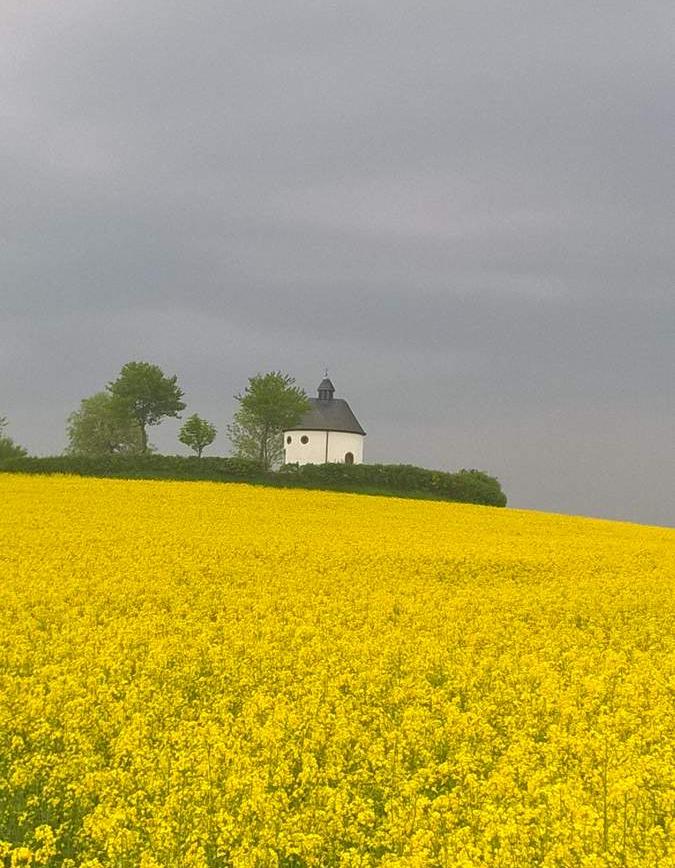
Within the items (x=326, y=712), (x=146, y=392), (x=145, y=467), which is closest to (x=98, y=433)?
(x=146, y=392)

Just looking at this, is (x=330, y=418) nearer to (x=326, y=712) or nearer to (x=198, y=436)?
(x=198, y=436)

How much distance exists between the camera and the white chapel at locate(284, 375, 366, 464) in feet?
255

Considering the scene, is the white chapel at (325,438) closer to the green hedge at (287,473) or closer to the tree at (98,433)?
the tree at (98,433)

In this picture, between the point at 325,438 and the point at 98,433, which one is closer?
the point at 325,438

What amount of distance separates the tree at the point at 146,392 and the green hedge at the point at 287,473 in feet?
70.0

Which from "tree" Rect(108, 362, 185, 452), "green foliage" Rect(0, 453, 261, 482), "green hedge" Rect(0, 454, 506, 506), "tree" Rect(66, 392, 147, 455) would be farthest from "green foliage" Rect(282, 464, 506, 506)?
"tree" Rect(66, 392, 147, 455)

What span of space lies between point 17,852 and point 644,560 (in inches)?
838

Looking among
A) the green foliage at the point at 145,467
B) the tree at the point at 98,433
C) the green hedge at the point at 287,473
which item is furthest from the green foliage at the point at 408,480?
the tree at the point at 98,433

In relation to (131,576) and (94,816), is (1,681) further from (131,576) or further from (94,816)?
(131,576)

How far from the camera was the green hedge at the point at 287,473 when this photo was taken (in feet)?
157

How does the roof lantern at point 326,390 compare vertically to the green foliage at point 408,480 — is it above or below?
above

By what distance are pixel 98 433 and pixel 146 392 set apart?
22067 mm

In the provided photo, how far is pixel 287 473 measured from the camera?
49.9m

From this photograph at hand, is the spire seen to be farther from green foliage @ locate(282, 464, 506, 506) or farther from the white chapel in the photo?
green foliage @ locate(282, 464, 506, 506)
